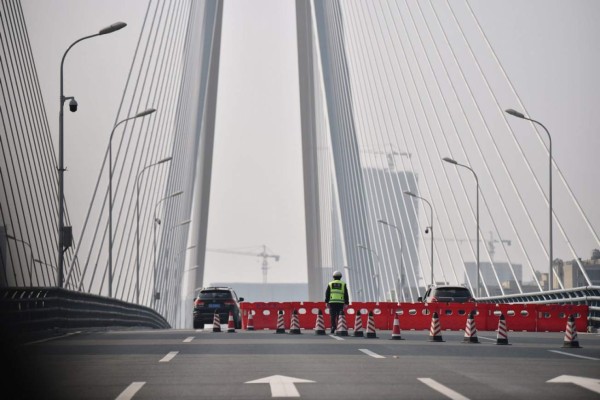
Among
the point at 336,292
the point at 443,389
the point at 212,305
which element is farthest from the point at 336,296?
the point at 443,389

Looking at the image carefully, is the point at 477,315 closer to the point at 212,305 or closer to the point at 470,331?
the point at 212,305

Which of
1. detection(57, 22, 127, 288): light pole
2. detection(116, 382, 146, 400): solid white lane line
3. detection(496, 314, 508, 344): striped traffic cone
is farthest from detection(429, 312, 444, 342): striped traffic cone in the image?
detection(116, 382, 146, 400): solid white lane line

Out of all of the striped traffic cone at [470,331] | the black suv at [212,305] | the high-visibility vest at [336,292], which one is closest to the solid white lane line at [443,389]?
the striped traffic cone at [470,331]

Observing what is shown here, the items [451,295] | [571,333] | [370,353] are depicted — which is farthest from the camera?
[451,295]

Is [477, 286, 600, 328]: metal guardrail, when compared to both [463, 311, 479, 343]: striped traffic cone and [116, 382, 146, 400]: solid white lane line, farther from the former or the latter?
[116, 382, 146, 400]: solid white lane line

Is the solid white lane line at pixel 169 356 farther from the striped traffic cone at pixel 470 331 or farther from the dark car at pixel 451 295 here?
the dark car at pixel 451 295

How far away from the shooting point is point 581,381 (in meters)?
12.1

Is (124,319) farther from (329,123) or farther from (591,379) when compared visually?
(329,123)

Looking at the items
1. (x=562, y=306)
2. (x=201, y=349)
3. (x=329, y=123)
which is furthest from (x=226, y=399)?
(x=329, y=123)

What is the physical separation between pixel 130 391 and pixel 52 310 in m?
12.6

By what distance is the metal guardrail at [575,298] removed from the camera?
30661mm

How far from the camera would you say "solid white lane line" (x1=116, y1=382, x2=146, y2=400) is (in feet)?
33.9

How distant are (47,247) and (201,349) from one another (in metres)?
15.4

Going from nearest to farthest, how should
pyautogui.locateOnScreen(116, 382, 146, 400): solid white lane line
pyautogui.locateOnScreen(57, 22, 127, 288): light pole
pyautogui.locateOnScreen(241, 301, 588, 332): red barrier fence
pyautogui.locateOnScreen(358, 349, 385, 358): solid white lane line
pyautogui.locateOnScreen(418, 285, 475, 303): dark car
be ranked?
pyautogui.locateOnScreen(116, 382, 146, 400): solid white lane line, pyautogui.locateOnScreen(358, 349, 385, 358): solid white lane line, pyautogui.locateOnScreen(57, 22, 127, 288): light pole, pyautogui.locateOnScreen(241, 301, 588, 332): red barrier fence, pyautogui.locateOnScreen(418, 285, 475, 303): dark car
